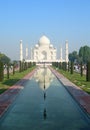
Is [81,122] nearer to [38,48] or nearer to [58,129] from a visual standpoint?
[58,129]

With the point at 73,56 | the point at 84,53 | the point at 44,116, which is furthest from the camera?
the point at 73,56

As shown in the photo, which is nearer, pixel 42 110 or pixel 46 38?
pixel 42 110

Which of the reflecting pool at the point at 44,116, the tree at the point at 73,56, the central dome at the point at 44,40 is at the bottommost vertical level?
the reflecting pool at the point at 44,116

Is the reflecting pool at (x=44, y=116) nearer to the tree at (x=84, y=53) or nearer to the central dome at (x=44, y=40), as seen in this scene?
the tree at (x=84, y=53)

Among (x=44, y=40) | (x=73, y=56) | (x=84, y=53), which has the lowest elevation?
(x=73, y=56)

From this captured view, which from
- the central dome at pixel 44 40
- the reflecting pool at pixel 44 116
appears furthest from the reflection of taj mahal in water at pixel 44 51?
the reflecting pool at pixel 44 116

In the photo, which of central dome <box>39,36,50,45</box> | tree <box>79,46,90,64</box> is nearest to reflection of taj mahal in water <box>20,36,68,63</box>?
central dome <box>39,36,50,45</box>

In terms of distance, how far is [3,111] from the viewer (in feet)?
20.7

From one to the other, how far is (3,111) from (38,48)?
60770mm

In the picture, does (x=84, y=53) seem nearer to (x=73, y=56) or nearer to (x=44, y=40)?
(x=73, y=56)

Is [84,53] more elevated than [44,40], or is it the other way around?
[44,40]

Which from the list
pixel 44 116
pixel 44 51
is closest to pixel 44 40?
pixel 44 51

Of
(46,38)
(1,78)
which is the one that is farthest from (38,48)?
(1,78)

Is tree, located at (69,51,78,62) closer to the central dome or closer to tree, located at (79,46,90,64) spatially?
tree, located at (79,46,90,64)
